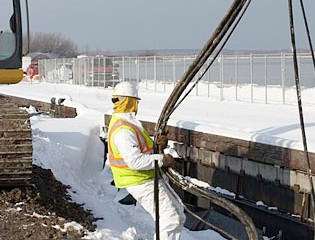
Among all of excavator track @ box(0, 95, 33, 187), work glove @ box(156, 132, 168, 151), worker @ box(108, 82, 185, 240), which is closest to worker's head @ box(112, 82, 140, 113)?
worker @ box(108, 82, 185, 240)

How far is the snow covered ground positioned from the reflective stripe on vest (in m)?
1.29

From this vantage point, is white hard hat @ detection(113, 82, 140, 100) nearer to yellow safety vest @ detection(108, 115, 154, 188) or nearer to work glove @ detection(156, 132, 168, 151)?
yellow safety vest @ detection(108, 115, 154, 188)

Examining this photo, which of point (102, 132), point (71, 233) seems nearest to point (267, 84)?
point (102, 132)

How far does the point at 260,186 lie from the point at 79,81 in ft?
106

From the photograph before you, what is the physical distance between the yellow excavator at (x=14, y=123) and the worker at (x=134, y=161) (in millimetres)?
2108

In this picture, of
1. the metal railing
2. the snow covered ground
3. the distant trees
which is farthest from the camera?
the distant trees

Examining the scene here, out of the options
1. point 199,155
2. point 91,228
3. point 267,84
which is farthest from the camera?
point 267,84

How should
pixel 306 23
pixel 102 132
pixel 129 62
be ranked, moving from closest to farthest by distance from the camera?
pixel 306 23 < pixel 102 132 < pixel 129 62

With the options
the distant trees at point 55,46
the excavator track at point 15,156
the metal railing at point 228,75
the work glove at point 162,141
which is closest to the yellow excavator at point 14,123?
the excavator track at point 15,156

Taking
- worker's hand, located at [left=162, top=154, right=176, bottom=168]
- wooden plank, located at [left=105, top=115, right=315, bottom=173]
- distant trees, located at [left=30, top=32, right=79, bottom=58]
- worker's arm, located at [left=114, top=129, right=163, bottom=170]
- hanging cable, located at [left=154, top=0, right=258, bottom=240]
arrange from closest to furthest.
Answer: hanging cable, located at [left=154, top=0, right=258, bottom=240] → worker's hand, located at [left=162, top=154, right=176, bottom=168] → worker's arm, located at [left=114, top=129, right=163, bottom=170] → wooden plank, located at [left=105, top=115, right=315, bottom=173] → distant trees, located at [left=30, top=32, right=79, bottom=58]

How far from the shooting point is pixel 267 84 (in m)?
21.8

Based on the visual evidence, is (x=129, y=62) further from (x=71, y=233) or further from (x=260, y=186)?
(x=71, y=233)

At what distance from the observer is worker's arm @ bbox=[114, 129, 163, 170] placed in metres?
6.70

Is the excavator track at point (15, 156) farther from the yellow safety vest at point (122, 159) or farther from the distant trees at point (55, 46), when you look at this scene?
the distant trees at point (55, 46)
